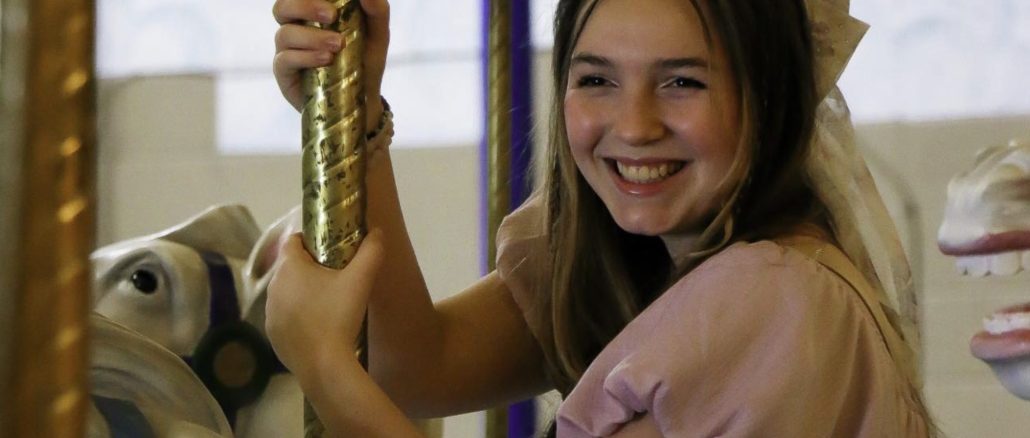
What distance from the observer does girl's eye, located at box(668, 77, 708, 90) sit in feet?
3.30

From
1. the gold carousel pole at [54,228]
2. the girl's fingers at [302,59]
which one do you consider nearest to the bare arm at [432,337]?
the girl's fingers at [302,59]

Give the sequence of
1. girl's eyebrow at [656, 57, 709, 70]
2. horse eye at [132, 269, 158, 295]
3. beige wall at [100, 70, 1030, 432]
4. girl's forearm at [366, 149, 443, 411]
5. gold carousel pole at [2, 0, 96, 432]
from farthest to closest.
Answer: beige wall at [100, 70, 1030, 432]
horse eye at [132, 269, 158, 295]
girl's forearm at [366, 149, 443, 411]
girl's eyebrow at [656, 57, 709, 70]
gold carousel pole at [2, 0, 96, 432]

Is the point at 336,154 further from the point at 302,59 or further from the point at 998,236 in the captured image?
the point at 998,236

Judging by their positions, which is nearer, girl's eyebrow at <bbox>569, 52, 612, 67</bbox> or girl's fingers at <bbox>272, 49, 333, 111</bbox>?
girl's fingers at <bbox>272, 49, 333, 111</bbox>

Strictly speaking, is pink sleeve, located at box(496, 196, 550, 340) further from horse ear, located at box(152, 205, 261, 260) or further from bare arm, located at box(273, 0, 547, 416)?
horse ear, located at box(152, 205, 261, 260)

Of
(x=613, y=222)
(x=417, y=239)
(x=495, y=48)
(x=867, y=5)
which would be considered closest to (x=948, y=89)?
(x=867, y=5)

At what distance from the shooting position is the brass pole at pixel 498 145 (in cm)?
149

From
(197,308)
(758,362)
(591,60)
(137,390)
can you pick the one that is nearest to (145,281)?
(197,308)

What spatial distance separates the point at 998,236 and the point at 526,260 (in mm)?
917

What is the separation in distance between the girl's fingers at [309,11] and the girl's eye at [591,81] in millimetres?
304

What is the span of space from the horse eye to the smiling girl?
0.32 meters

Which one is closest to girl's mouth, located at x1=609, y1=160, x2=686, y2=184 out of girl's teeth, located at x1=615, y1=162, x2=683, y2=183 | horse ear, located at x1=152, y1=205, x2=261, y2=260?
girl's teeth, located at x1=615, y1=162, x2=683, y2=183

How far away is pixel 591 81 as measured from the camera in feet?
3.49

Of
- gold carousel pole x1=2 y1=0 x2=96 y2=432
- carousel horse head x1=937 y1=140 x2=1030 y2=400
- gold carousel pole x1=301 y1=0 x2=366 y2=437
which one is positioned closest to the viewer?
gold carousel pole x1=2 y1=0 x2=96 y2=432
